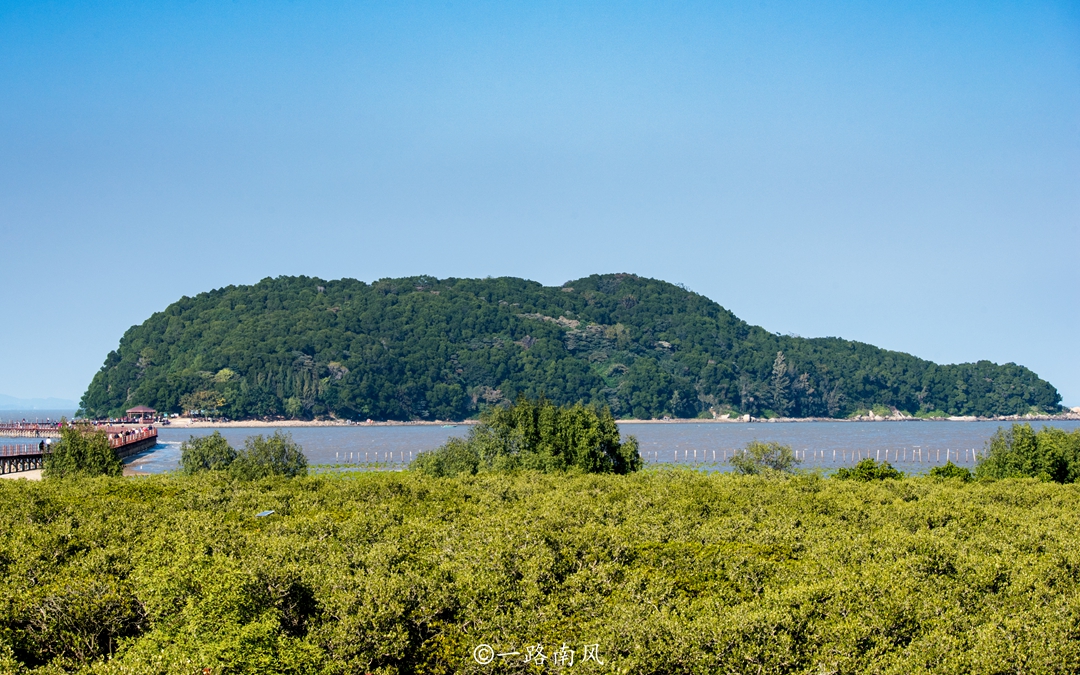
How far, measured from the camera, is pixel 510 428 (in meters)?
88.0

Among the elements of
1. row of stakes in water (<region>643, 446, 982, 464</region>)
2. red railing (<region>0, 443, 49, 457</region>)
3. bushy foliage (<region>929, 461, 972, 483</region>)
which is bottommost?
row of stakes in water (<region>643, 446, 982, 464</region>)

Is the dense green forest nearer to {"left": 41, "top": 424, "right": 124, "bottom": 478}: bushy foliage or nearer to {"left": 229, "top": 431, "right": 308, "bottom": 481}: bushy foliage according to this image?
{"left": 229, "top": 431, "right": 308, "bottom": 481}: bushy foliage

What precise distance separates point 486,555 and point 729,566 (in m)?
7.54

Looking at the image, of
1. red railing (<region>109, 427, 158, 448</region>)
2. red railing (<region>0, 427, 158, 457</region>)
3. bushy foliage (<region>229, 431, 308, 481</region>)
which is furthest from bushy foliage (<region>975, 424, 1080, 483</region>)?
red railing (<region>109, 427, 158, 448</region>)

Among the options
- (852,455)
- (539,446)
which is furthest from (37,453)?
(852,455)

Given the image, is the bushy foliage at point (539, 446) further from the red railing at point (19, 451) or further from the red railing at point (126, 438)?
the red railing at point (126, 438)

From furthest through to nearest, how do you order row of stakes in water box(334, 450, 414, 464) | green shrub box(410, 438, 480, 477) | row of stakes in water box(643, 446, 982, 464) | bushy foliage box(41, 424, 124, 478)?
1. row of stakes in water box(643, 446, 982, 464)
2. row of stakes in water box(334, 450, 414, 464)
3. green shrub box(410, 438, 480, 477)
4. bushy foliage box(41, 424, 124, 478)

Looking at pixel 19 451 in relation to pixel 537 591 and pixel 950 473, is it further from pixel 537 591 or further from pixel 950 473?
pixel 537 591

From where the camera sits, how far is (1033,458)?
81312mm

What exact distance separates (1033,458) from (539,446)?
124 ft

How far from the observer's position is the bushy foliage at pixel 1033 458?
80625 mm

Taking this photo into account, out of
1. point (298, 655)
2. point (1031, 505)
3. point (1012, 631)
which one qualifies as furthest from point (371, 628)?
point (1031, 505)

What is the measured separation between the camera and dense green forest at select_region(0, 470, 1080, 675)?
2488 cm

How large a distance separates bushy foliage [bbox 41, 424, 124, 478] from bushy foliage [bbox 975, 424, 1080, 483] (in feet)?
219
